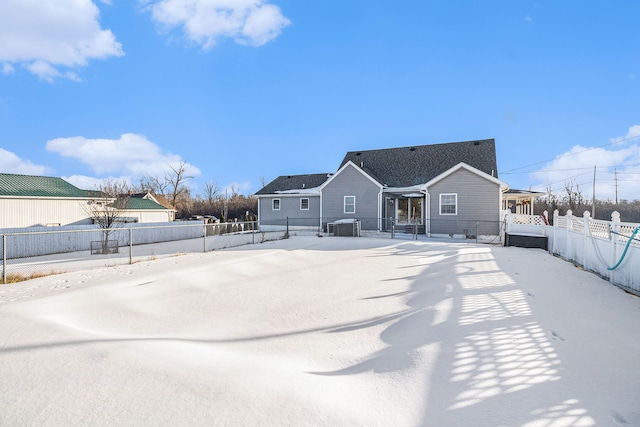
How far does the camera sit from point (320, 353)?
399cm

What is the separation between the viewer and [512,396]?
2889 mm

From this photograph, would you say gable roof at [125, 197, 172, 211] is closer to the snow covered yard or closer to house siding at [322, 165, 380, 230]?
house siding at [322, 165, 380, 230]

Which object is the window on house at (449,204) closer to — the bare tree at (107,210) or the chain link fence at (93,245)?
the chain link fence at (93,245)

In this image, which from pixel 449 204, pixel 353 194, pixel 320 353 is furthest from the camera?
pixel 353 194

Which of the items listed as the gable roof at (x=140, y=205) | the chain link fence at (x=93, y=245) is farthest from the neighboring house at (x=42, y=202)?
the chain link fence at (x=93, y=245)

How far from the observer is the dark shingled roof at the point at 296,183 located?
27.8 meters

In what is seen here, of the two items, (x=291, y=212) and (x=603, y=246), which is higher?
(x=291, y=212)

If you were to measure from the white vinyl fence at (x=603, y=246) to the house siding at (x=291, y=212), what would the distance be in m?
15.2

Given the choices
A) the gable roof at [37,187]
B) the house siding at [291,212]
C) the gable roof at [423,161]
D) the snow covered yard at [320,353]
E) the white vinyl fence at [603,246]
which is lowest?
the snow covered yard at [320,353]

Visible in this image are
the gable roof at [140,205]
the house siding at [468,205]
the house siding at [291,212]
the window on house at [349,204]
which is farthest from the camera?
the gable roof at [140,205]

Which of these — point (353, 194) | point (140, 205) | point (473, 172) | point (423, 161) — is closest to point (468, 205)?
point (473, 172)

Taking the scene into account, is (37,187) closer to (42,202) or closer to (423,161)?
(42,202)

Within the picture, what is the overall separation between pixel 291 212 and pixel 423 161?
10.4 m

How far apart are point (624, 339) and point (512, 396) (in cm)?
243
